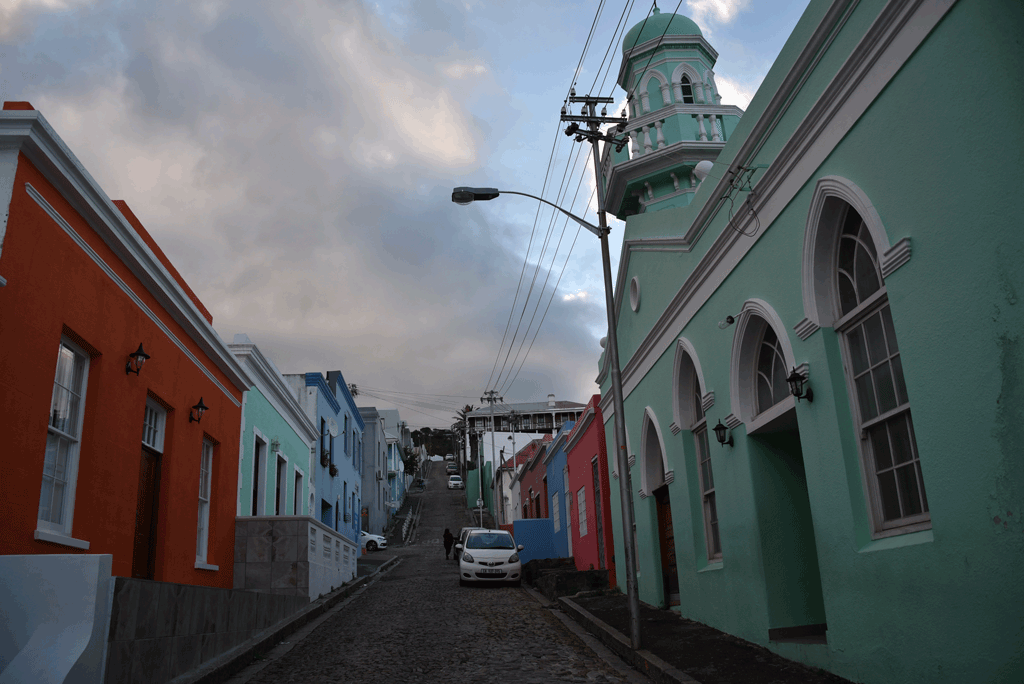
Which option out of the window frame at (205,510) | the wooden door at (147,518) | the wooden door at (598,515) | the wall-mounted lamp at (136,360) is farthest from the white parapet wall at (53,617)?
the wooden door at (598,515)

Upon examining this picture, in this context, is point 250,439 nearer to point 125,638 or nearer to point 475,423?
point 125,638

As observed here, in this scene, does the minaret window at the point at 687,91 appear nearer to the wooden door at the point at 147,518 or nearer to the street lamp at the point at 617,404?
Answer: the street lamp at the point at 617,404

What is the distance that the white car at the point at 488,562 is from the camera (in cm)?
1941

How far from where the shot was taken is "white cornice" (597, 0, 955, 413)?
5.61 m

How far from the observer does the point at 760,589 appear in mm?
8695

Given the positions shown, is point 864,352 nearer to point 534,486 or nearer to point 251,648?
point 251,648

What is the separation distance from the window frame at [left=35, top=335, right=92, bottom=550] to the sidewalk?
5810 millimetres

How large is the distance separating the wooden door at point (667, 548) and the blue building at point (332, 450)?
1218 centimetres

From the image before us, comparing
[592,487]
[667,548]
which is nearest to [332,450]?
[592,487]

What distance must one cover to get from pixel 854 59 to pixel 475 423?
7825 cm

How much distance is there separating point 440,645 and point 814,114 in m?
7.80

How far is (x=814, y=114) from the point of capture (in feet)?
22.5

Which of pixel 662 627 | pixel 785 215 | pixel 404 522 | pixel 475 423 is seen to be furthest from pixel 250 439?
pixel 475 423

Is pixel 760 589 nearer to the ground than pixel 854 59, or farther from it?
nearer to the ground
